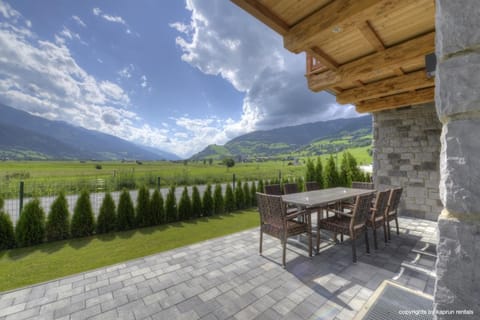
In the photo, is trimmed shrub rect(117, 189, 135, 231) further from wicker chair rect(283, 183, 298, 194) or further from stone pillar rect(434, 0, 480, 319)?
stone pillar rect(434, 0, 480, 319)

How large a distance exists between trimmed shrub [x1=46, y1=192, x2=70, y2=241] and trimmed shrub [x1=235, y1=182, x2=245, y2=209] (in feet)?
13.9

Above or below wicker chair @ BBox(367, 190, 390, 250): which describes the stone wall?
above

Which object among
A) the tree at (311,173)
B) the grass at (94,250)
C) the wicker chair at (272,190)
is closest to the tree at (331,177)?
the tree at (311,173)

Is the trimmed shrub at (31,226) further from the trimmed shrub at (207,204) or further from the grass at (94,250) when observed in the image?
the trimmed shrub at (207,204)

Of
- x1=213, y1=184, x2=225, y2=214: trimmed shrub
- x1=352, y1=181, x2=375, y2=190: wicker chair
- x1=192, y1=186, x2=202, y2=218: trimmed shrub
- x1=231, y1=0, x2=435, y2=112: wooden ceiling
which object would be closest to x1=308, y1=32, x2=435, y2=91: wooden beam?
x1=231, y1=0, x2=435, y2=112: wooden ceiling

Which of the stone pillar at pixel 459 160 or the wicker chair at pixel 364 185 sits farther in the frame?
the wicker chair at pixel 364 185

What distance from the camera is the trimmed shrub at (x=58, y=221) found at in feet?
12.8

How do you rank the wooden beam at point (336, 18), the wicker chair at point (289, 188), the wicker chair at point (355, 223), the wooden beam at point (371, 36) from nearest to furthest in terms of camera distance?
the wooden beam at point (336, 18)
the wooden beam at point (371, 36)
the wicker chair at point (355, 223)
the wicker chair at point (289, 188)

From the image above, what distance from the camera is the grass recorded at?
273cm

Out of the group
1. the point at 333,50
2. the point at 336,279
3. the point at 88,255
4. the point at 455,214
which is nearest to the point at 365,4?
the point at 333,50

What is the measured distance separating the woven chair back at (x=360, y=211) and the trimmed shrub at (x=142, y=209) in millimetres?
4424

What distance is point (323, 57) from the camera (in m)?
3.00

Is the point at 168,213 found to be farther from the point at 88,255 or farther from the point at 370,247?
the point at 370,247

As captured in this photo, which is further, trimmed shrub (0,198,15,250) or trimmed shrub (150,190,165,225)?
trimmed shrub (150,190,165,225)
